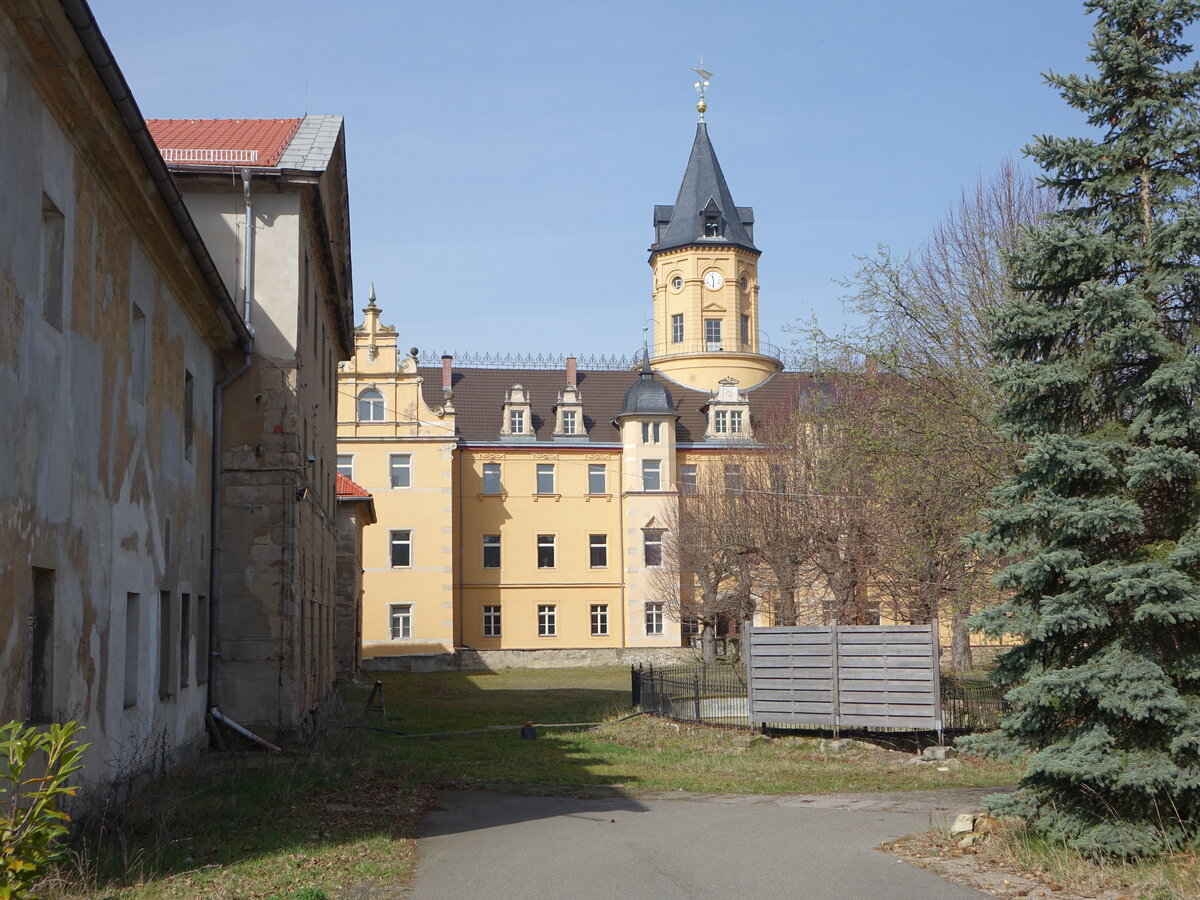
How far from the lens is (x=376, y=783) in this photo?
50.9 ft

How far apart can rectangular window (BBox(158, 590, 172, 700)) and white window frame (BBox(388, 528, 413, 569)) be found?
4215cm

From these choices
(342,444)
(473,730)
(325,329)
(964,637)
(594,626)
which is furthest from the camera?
(594,626)

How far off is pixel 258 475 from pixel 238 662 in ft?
8.94

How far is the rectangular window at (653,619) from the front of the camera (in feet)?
197

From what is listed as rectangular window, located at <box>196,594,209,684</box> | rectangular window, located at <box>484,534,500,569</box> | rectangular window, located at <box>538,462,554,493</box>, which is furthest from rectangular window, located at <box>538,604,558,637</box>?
rectangular window, located at <box>196,594,209,684</box>

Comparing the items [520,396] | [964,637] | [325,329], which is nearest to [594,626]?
[520,396]

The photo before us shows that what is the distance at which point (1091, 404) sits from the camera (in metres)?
10.6

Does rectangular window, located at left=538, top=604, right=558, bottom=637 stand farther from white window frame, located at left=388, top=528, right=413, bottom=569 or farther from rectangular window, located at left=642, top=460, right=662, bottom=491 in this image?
rectangular window, located at left=642, top=460, right=662, bottom=491

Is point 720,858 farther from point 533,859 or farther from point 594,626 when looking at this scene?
point 594,626

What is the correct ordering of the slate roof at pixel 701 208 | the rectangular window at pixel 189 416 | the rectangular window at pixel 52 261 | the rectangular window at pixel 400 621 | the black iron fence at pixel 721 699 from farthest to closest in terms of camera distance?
the slate roof at pixel 701 208
the rectangular window at pixel 400 621
the black iron fence at pixel 721 699
the rectangular window at pixel 189 416
the rectangular window at pixel 52 261

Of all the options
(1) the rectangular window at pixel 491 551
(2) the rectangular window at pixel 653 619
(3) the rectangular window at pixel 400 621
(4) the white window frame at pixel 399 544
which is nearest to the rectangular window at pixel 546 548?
(1) the rectangular window at pixel 491 551

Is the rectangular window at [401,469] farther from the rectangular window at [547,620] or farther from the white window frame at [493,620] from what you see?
the rectangular window at [547,620]

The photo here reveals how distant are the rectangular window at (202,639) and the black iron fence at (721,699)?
877cm

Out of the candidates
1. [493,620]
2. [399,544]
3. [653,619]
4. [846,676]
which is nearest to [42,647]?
[846,676]
